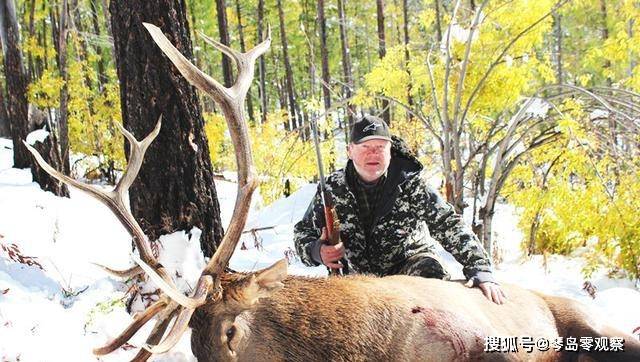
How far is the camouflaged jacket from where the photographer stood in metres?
3.58

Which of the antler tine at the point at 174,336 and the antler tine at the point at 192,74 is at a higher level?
the antler tine at the point at 192,74

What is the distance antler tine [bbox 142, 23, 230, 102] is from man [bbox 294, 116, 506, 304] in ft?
4.34

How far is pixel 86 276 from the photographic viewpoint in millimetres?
4402

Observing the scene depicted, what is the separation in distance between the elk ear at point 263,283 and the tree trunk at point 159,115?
1465mm

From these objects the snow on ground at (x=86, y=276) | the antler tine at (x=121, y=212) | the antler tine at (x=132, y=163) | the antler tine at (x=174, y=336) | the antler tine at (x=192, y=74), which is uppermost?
the antler tine at (x=192, y=74)

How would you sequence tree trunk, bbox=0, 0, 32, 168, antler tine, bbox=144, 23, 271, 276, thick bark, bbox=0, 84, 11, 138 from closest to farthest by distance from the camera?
antler tine, bbox=144, 23, 271, 276
tree trunk, bbox=0, 0, 32, 168
thick bark, bbox=0, 84, 11, 138

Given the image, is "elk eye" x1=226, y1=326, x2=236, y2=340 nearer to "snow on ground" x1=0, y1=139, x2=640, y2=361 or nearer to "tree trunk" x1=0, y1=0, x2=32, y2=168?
"snow on ground" x1=0, y1=139, x2=640, y2=361

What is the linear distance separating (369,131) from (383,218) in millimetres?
595

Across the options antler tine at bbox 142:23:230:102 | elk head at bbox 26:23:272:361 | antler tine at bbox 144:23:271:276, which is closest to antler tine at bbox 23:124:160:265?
elk head at bbox 26:23:272:361

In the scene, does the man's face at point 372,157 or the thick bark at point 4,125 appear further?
the thick bark at point 4,125

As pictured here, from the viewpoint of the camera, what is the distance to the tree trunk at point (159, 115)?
11.6 ft

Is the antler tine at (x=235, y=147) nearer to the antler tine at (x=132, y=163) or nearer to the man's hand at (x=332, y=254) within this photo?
the antler tine at (x=132, y=163)

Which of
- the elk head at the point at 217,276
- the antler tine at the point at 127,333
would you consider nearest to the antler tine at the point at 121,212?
the elk head at the point at 217,276

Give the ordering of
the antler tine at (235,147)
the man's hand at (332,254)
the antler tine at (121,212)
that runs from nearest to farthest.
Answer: the antler tine at (235,147), the antler tine at (121,212), the man's hand at (332,254)
